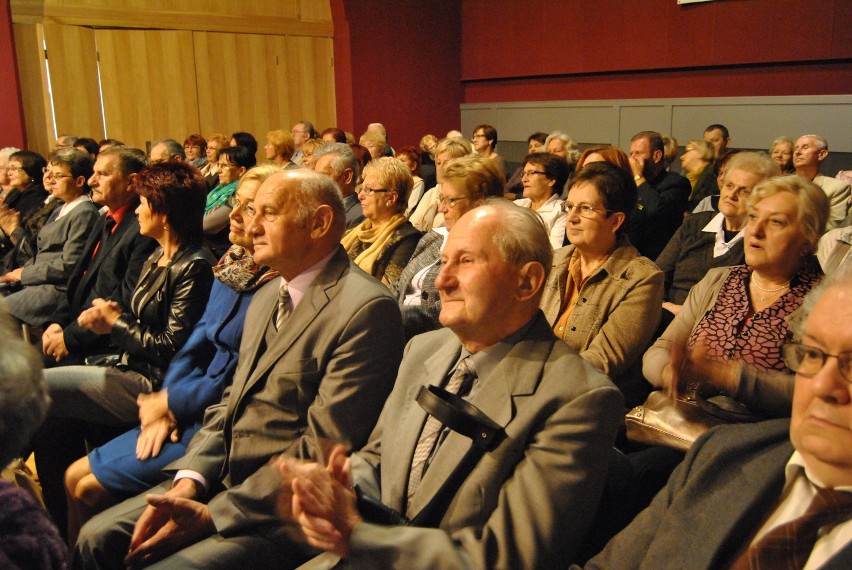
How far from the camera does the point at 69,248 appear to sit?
4.09 m

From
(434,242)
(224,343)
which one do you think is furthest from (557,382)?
(434,242)

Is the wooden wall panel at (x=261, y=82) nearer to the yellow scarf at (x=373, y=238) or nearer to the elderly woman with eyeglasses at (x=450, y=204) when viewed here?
the yellow scarf at (x=373, y=238)

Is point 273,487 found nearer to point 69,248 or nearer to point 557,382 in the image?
point 557,382

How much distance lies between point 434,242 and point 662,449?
1.41 metres

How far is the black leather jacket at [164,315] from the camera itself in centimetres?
257

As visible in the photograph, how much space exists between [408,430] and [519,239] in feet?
1.57

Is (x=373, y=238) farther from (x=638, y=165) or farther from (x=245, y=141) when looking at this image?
(x=245, y=141)

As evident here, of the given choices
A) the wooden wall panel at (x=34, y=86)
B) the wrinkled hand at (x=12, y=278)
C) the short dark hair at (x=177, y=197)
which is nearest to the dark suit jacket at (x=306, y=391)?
the short dark hair at (x=177, y=197)

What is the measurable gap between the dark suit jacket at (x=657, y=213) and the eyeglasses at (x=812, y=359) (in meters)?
2.77

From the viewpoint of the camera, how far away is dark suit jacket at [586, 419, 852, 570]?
3.97ft

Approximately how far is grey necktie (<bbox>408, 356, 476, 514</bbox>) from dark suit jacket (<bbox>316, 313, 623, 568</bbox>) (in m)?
0.02

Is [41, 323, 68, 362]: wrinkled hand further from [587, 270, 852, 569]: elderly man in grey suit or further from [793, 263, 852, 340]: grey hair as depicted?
[793, 263, 852, 340]: grey hair

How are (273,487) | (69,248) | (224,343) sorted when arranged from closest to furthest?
(273,487) → (224,343) → (69,248)

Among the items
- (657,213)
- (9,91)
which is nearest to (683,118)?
(657,213)
